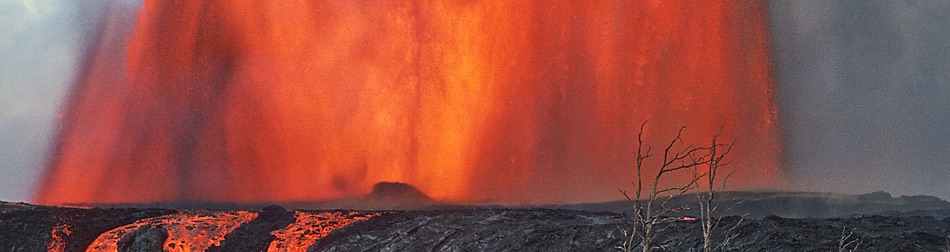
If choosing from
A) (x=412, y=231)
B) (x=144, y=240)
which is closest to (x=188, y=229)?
(x=144, y=240)

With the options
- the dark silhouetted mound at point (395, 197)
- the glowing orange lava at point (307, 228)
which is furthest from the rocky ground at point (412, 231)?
the dark silhouetted mound at point (395, 197)

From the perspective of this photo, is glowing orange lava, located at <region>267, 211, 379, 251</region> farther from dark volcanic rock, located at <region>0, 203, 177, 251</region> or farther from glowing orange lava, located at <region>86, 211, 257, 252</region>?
dark volcanic rock, located at <region>0, 203, 177, 251</region>

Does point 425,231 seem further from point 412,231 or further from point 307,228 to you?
point 307,228

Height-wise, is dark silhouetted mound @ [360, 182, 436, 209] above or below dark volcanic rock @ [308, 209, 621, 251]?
above

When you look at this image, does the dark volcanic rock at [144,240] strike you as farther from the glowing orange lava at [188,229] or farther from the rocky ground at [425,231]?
the glowing orange lava at [188,229]

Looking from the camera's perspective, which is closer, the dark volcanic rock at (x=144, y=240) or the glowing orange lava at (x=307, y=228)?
the dark volcanic rock at (x=144, y=240)

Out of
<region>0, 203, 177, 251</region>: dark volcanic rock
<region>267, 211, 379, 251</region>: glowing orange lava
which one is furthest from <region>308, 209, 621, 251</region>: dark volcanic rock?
<region>0, 203, 177, 251</region>: dark volcanic rock

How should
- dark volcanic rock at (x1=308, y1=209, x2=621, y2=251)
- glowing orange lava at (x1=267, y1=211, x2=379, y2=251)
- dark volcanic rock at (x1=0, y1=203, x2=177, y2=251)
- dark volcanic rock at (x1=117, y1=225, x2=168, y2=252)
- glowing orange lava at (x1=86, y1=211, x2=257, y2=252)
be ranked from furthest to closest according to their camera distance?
dark volcanic rock at (x1=0, y1=203, x2=177, y2=251) → glowing orange lava at (x1=86, y1=211, x2=257, y2=252) → glowing orange lava at (x1=267, y1=211, x2=379, y2=251) → dark volcanic rock at (x1=117, y1=225, x2=168, y2=252) → dark volcanic rock at (x1=308, y1=209, x2=621, y2=251)

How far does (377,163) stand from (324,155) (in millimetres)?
2774

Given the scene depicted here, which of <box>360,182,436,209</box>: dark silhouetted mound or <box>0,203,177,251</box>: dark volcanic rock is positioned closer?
<box>0,203,177,251</box>: dark volcanic rock

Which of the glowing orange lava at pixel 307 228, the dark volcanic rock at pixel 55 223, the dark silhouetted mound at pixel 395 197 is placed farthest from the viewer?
the dark silhouetted mound at pixel 395 197

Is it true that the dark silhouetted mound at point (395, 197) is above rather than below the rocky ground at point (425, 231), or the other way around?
above

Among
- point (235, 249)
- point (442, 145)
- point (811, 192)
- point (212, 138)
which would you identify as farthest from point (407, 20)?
point (811, 192)

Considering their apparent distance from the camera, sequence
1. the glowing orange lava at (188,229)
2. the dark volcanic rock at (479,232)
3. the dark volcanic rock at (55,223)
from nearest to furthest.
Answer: the dark volcanic rock at (479,232) < the glowing orange lava at (188,229) < the dark volcanic rock at (55,223)
